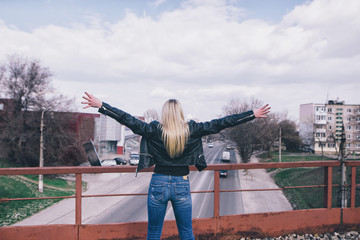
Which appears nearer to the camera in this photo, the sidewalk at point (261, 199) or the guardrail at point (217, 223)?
the guardrail at point (217, 223)

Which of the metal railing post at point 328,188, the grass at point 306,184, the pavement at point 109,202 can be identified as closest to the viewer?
the metal railing post at point 328,188

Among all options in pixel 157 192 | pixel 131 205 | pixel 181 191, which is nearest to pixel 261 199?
pixel 131 205

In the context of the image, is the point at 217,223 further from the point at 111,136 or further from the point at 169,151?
the point at 111,136

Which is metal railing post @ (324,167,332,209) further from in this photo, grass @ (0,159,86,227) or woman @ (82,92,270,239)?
grass @ (0,159,86,227)

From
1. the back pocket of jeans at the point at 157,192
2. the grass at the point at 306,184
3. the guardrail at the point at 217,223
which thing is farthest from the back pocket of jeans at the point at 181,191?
the grass at the point at 306,184

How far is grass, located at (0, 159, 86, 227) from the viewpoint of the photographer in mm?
18438

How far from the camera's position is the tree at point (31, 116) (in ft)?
94.3

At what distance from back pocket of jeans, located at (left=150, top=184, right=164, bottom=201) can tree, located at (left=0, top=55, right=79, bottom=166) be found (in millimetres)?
29462

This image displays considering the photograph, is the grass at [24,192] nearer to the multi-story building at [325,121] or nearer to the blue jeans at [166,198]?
the blue jeans at [166,198]

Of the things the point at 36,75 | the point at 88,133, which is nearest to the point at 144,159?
the point at 36,75

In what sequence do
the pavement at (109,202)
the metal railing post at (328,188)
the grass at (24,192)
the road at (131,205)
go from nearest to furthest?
the metal railing post at (328,188) → the pavement at (109,202) → the grass at (24,192) → the road at (131,205)

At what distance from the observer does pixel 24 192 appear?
22.7 metres

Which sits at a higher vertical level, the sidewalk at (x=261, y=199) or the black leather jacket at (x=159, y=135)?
the black leather jacket at (x=159, y=135)

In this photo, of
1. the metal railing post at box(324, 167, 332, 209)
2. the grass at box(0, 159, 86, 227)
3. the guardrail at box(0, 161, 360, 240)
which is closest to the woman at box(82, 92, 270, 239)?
the guardrail at box(0, 161, 360, 240)
